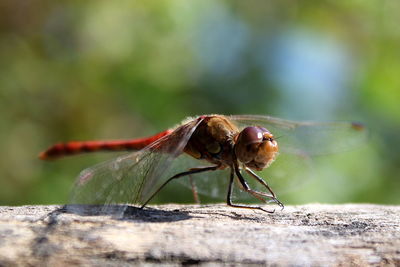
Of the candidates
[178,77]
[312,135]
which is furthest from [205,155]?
[178,77]

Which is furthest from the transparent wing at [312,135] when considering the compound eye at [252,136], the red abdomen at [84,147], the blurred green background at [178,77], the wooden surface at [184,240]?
the wooden surface at [184,240]

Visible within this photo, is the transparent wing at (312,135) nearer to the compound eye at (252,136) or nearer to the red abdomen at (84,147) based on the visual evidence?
the compound eye at (252,136)

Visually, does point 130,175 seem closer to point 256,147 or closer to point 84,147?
point 256,147

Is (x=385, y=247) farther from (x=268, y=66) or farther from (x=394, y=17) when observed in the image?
(x=394, y=17)

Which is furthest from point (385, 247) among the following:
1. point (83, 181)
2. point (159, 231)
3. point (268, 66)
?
point (268, 66)

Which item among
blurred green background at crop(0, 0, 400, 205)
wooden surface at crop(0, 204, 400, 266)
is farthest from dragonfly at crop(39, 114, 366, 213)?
blurred green background at crop(0, 0, 400, 205)

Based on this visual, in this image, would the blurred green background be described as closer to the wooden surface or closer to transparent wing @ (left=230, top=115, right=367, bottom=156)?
transparent wing @ (left=230, top=115, right=367, bottom=156)
